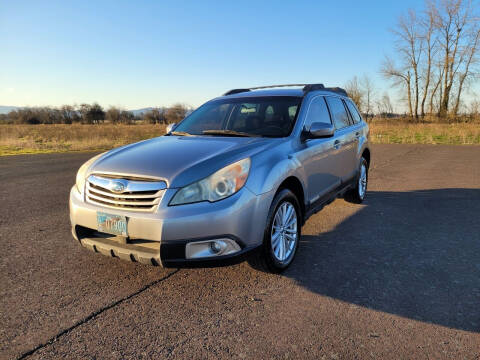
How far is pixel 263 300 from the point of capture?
2.82m

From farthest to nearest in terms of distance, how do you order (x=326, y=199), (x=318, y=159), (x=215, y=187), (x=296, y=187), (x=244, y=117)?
(x=326, y=199) → (x=244, y=117) → (x=318, y=159) → (x=296, y=187) → (x=215, y=187)

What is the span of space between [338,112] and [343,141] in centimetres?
50

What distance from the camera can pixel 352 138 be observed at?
5.29 metres

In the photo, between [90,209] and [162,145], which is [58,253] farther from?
[162,145]

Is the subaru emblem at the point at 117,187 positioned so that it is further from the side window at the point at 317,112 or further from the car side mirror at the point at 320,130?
the side window at the point at 317,112

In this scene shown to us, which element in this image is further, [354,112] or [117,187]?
[354,112]

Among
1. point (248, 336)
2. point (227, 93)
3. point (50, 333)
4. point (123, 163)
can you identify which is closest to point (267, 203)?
point (248, 336)

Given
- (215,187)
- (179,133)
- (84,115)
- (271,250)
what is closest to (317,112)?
(179,133)

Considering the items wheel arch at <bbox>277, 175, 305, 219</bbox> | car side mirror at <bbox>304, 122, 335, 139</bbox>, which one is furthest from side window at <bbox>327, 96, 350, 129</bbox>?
wheel arch at <bbox>277, 175, 305, 219</bbox>

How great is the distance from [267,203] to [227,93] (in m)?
2.81

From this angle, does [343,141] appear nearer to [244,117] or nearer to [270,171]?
[244,117]

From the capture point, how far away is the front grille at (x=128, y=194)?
2680 millimetres

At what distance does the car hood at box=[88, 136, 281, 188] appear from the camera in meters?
2.74

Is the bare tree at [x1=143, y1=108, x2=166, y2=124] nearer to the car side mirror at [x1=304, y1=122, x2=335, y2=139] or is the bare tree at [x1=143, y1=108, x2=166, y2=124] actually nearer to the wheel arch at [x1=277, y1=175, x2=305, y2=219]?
the car side mirror at [x1=304, y1=122, x2=335, y2=139]
